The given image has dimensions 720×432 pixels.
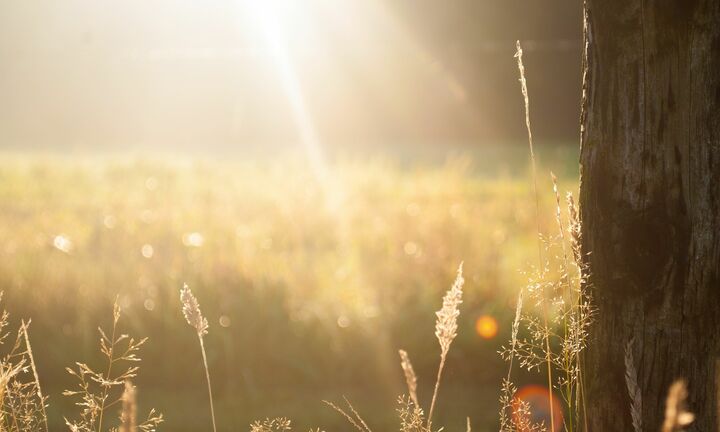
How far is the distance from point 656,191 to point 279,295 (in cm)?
351

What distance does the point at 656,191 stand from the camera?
72.1 inches

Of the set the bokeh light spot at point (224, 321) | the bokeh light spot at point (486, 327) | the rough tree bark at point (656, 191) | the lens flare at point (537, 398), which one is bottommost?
the lens flare at point (537, 398)

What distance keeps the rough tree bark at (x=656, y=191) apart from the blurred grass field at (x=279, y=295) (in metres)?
2.56

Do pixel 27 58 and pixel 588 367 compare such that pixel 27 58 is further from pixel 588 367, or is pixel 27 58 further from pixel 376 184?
pixel 588 367

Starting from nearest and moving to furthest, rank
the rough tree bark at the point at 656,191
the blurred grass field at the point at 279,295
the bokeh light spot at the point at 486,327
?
the rough tree bark at the point at 656,191
the blurred grass field at the point at 279,295
the bokeh light spot at the point at 486,327

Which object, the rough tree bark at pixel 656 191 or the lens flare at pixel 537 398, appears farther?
the lens flare at pixel 537 398

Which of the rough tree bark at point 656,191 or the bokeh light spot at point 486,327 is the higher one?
the rough tree bark at point 656,191

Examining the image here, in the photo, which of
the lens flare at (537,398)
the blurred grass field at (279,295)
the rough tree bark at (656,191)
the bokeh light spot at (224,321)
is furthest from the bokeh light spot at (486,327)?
the rough tree bark at (656,191)

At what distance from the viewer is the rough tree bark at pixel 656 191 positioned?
5.90ft

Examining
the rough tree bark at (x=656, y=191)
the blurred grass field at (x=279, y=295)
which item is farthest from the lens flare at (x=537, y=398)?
the rough tree bark at (x=656, y=191)

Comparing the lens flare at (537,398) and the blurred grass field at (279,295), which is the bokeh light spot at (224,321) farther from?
the lens flare at (537,398)

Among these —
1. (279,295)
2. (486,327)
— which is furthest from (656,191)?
(279,295)

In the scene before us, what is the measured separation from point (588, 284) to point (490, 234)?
4148 mm

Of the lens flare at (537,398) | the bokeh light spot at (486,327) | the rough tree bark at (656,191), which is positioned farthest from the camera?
the bokeh light spot at (486,327)
